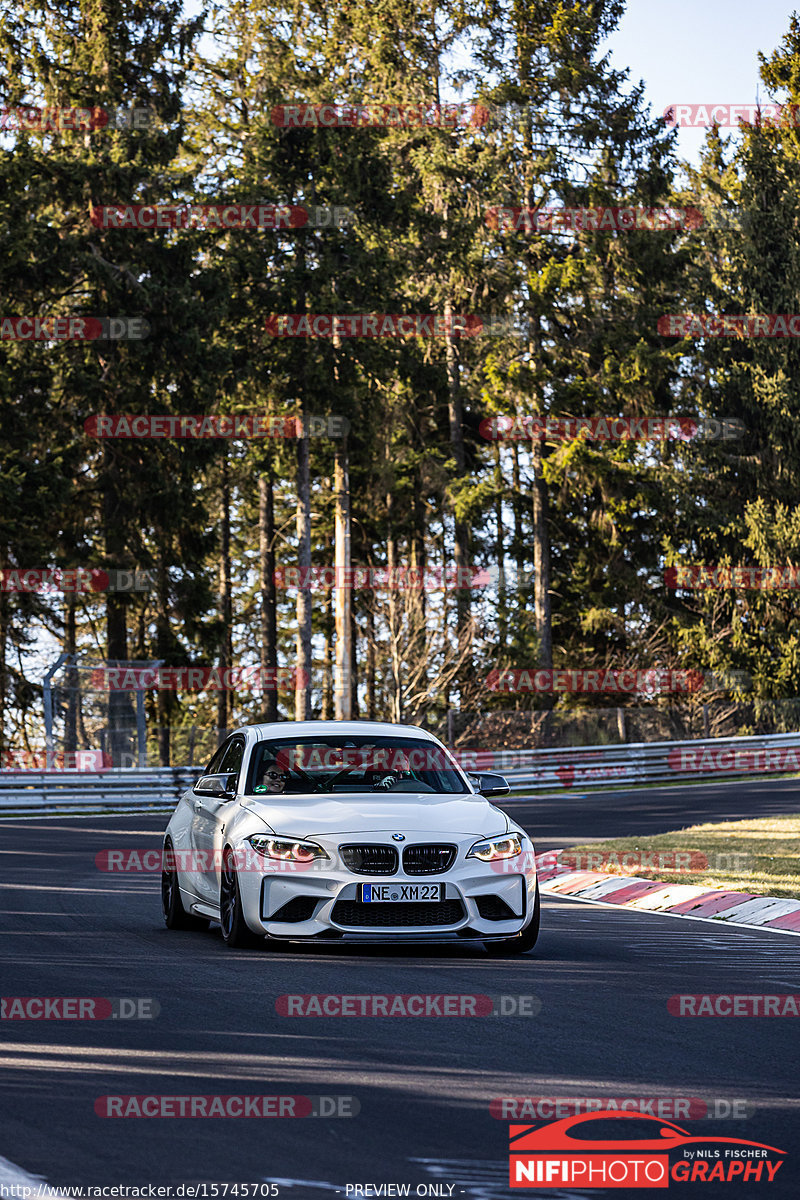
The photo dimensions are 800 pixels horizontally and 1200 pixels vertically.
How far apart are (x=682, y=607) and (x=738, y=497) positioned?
4159 millimetres

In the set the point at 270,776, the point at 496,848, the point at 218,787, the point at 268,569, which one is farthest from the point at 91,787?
the point at 268,569

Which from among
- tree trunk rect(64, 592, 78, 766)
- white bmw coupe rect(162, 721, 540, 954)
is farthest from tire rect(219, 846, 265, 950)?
tree trunk rect(64, 592, 78, 766)

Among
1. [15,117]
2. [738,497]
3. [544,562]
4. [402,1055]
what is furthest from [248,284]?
[402,1055]

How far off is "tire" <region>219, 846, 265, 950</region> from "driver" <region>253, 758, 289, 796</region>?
645mm

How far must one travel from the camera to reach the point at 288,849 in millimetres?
10172

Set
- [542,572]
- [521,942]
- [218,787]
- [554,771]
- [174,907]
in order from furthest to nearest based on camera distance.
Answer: [542,572]
[554,771]
[174,907]
[218,787]
[521,942]

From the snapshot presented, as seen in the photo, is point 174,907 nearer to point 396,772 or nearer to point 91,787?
point 396,772

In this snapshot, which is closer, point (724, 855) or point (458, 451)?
point (724, 855)

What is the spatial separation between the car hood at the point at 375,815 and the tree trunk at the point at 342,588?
102ft

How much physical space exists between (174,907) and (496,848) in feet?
10.1

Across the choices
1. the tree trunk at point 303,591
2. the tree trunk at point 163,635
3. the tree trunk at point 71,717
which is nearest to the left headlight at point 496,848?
the tree trunk at point 71,717

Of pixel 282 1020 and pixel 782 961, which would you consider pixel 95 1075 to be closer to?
pixel 282 1020

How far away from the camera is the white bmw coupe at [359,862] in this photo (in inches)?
397

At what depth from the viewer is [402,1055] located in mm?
7316
